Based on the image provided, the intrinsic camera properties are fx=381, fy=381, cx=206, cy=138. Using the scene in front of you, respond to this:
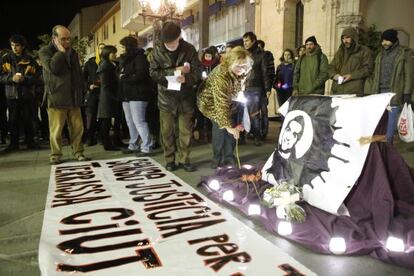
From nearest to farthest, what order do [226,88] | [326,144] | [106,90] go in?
[326,144], [226,88], [106,90]

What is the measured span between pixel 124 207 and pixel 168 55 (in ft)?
6.95

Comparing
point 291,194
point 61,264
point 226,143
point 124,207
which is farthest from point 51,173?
point 291,194

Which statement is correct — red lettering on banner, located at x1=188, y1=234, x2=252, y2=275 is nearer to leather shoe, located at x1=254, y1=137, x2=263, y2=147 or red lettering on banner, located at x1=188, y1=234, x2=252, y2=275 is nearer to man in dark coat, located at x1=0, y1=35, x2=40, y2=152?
leather shoe, located at x1=254, y1=137, x2=263, y2=147

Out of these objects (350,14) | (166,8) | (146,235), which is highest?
(350,14)

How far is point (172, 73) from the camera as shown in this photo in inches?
185

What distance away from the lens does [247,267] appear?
→ 231cm

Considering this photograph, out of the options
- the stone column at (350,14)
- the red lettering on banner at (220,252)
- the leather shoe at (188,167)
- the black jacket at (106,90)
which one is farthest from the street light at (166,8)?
the red lettering on banner at (220,252)

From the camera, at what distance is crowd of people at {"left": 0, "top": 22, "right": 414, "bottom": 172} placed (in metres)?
4.61

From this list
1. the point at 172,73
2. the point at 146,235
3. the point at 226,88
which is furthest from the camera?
the point at 172,73

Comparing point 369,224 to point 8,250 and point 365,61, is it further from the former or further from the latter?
point 365,61

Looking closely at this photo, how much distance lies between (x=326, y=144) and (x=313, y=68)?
137 inches

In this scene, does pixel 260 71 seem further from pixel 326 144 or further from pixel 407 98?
pixel 326 144

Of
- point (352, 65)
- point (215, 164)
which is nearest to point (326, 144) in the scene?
point (215, 164)

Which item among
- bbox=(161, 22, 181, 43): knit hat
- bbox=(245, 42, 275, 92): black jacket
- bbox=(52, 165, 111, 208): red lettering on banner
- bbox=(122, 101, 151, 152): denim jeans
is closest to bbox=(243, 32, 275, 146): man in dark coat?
bbox=(245, 42, 275, 92): black jacket
